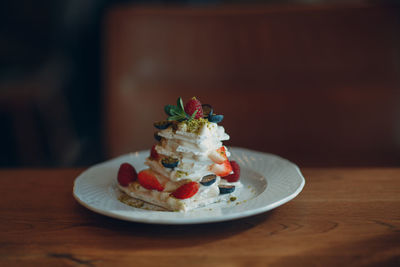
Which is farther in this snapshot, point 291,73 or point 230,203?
point 291,73

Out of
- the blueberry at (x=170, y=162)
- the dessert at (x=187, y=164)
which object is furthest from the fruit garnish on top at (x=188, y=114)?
the blueberry at (x=170, y=162)

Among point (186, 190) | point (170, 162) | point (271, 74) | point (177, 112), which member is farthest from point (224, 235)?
point (271, 74)

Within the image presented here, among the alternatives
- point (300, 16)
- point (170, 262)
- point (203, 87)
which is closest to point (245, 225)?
point (170, 262)

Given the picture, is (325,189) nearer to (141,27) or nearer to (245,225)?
(245,225)

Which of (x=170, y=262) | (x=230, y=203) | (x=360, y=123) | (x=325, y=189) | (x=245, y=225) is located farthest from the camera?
(x=360, y=123)

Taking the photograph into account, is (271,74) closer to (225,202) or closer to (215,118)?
(215,118)

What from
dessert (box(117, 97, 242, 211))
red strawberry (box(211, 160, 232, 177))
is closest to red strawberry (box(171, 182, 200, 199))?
dessert (box(117, 97, 242, 211))

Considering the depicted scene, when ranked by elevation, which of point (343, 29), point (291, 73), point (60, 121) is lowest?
point (60, 121)
